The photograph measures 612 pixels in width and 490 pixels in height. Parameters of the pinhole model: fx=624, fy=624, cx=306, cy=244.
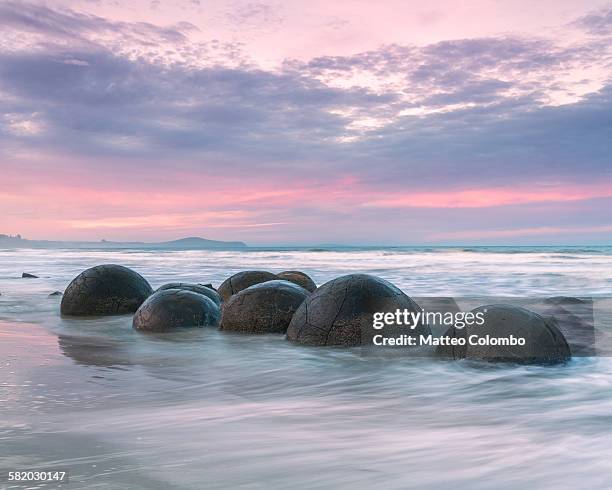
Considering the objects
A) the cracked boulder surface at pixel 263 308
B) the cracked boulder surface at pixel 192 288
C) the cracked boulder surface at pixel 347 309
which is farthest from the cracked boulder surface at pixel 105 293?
the cracked boulder surface at pixel 347 309

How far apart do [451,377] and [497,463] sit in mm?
2783

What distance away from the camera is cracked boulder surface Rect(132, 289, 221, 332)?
10.2 m

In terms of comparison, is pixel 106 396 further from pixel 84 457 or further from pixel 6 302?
pixel 6 302

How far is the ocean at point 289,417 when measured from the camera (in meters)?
3.93

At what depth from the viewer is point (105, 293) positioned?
12.6 m

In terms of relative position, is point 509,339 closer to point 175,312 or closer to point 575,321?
point 575,321

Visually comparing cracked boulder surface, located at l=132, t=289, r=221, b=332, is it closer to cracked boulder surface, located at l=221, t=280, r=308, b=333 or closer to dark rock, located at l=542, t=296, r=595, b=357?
cracked boulder surface, located at l=221, t=280, r=308, b=333

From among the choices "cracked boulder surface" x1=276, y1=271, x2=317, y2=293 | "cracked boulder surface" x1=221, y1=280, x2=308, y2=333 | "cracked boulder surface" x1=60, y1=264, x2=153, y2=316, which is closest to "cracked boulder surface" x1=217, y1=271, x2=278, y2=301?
"cracked boulder surface" x1=276, y1=271, x2=317, y2=293

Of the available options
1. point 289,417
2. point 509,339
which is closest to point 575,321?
point 509,339

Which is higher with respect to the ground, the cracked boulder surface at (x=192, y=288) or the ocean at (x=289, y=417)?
the cracked boulder surface at (x=192, y=288)

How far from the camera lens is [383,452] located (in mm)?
4312

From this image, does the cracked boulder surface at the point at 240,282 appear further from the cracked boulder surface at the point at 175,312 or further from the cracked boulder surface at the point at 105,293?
the cracked boulder surface at the point at 175,312

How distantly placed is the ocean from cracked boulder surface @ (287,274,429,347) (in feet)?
0.70

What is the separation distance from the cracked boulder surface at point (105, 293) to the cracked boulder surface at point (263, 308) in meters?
3.40
